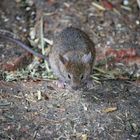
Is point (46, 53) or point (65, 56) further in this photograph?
point (46, 53)

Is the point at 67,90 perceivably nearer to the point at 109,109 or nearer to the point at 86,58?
the point at 86,58

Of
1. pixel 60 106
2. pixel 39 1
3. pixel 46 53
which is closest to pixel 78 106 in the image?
pixel 60 106

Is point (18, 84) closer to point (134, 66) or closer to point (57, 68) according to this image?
point (57, 68)

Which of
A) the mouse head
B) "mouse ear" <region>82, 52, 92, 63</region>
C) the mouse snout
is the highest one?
"mouse ear" <region>82, 52, 92, 63</region>

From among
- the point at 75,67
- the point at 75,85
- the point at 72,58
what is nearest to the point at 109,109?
the point at 75,85

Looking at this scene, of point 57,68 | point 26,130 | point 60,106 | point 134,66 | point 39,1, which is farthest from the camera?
point 39,1

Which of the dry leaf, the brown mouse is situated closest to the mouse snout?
the brown mouse

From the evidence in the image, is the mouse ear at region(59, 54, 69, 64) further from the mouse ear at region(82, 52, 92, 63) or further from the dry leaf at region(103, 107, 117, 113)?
the dry leaf at region(103, 107, 117, 113)

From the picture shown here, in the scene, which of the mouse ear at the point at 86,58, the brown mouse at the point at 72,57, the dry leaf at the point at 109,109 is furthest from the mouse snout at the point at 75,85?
the dry leaf at the point at 109,109
